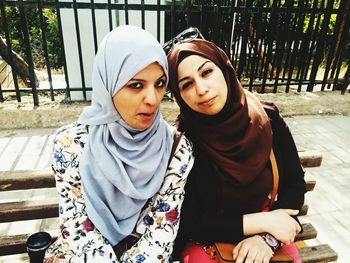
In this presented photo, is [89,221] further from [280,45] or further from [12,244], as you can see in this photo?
[280,45]

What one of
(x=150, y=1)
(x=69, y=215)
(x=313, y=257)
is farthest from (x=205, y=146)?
(x=150, y=1)

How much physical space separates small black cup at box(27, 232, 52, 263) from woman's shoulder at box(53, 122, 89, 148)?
646 millimetres

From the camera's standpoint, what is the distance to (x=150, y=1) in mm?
5410

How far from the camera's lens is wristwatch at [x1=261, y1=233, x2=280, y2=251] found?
172 centimetres

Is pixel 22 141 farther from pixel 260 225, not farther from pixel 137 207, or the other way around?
pixel 260 225

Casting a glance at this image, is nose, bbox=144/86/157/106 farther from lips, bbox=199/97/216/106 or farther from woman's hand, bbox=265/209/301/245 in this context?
woman's hand, bbox=265/209/301/245

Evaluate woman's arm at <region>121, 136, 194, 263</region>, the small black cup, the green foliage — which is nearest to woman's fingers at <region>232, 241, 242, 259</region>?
woman's arm at <region>121, 136, 194, 263</region>

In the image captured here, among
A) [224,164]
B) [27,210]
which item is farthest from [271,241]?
[27,210]

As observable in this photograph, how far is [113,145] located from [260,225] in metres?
0.89

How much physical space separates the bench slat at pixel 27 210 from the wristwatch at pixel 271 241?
4.13 feet

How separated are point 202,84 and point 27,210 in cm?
131

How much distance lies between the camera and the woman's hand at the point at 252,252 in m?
1.65

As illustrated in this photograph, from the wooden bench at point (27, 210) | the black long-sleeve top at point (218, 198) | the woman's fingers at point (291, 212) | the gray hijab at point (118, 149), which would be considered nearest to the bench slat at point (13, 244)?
the wooden bench at point (27, 210)

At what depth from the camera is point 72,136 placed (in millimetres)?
1600
